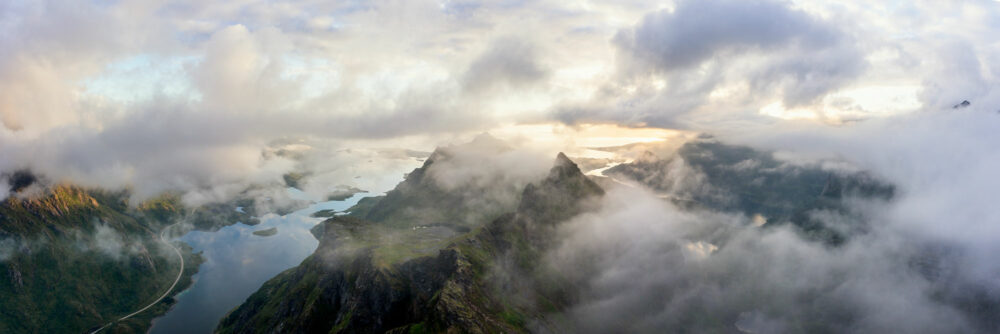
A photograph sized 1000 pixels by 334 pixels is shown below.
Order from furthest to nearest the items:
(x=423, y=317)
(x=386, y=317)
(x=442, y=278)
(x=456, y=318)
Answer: (x=442, y=278)
(x=386, y=317)
(x=423, y=317)
(x=456, y=318)

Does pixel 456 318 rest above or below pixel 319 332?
above

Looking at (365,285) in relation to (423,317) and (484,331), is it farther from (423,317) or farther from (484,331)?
(484,331)

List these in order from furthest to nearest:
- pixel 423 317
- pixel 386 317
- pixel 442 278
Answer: pixel 442 278 → pixel 386 317 → pixel 423 317

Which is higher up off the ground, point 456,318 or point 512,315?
point 456,318

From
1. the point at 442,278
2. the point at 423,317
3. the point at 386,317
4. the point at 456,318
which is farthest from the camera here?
the point at 442,278

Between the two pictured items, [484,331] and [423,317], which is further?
[423,317]

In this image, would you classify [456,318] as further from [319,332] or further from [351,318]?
[319,332]

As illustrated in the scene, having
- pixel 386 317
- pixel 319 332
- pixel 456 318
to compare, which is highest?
pixel 456 318

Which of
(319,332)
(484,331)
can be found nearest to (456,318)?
(484,331)

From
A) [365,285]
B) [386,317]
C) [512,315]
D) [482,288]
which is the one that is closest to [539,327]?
[512,315]
